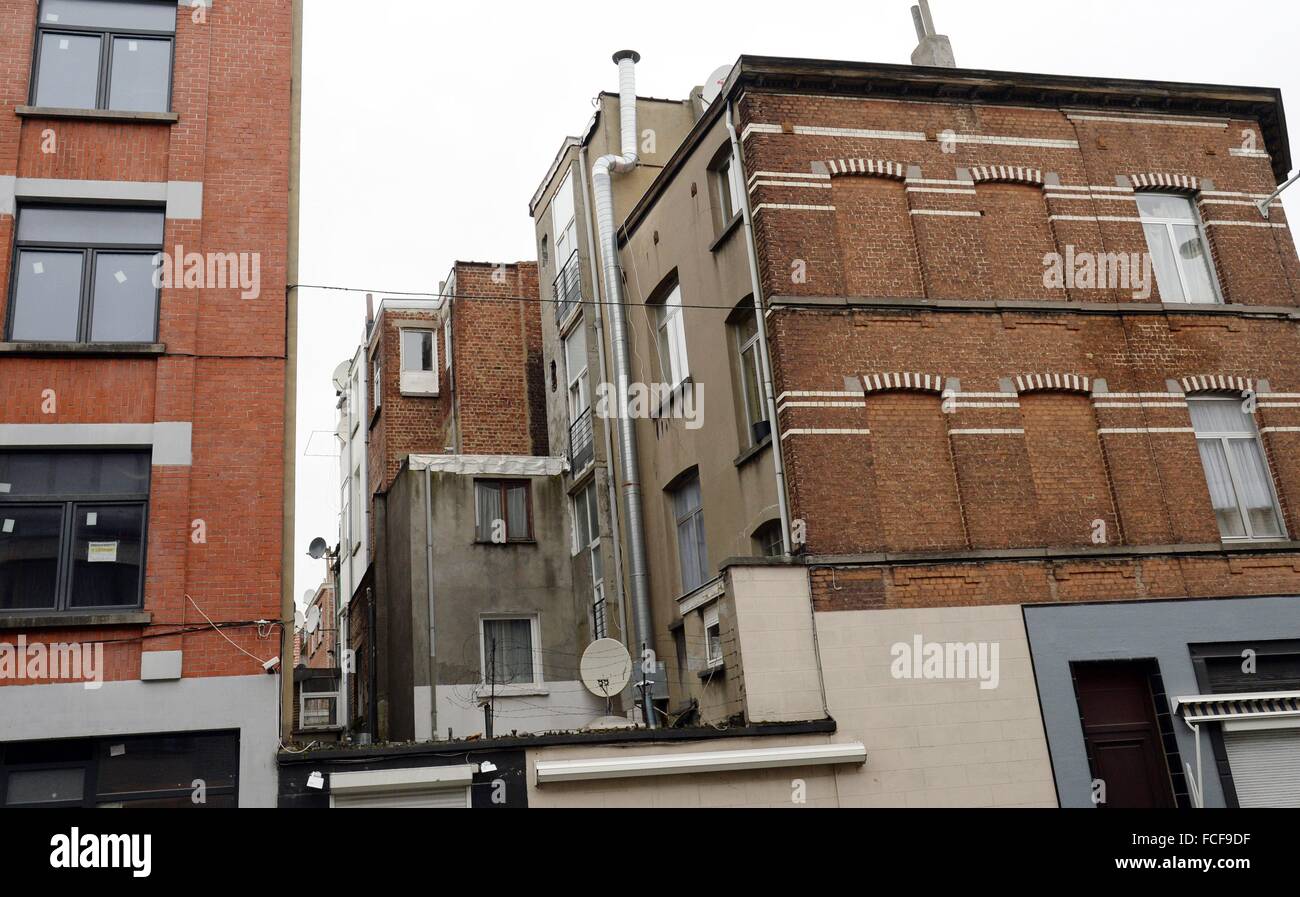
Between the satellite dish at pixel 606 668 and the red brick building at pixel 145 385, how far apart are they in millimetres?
4560

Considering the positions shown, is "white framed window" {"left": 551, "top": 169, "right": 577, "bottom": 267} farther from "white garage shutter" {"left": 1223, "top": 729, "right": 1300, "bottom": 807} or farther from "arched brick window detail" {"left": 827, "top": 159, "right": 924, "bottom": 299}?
"white garage shutter" {"left": 1223, "top": 729, "right": 1300, "bottom": 807}

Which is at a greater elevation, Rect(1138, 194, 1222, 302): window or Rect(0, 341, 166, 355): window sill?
Rect(1138, 194, 1222, 302): window

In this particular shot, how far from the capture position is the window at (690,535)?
786 inches

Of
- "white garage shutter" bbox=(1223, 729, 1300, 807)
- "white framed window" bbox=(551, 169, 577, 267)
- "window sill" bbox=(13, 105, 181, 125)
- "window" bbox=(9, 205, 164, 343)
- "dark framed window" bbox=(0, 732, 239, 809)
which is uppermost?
"white framed window" bbox=(551, 169, 577, 267)

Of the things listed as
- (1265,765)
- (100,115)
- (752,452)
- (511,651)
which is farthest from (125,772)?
(1265,765)

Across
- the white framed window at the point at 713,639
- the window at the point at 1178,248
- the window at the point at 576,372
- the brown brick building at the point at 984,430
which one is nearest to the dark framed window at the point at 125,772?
the white framed window at the point at 713,639

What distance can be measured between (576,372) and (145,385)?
11.4 m

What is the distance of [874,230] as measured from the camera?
18.3 m

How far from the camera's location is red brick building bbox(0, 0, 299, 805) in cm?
1381

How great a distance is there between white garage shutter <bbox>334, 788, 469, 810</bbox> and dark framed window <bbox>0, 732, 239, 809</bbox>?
4.16 ft

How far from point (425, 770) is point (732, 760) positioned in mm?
3590

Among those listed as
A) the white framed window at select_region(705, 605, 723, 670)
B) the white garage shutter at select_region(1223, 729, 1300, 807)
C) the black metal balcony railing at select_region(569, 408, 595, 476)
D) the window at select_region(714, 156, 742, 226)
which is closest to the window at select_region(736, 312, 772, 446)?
the window at select_region(714, 156, 742, 226)

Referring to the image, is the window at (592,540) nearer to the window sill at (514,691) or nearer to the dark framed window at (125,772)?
the window sill at (514,691)
